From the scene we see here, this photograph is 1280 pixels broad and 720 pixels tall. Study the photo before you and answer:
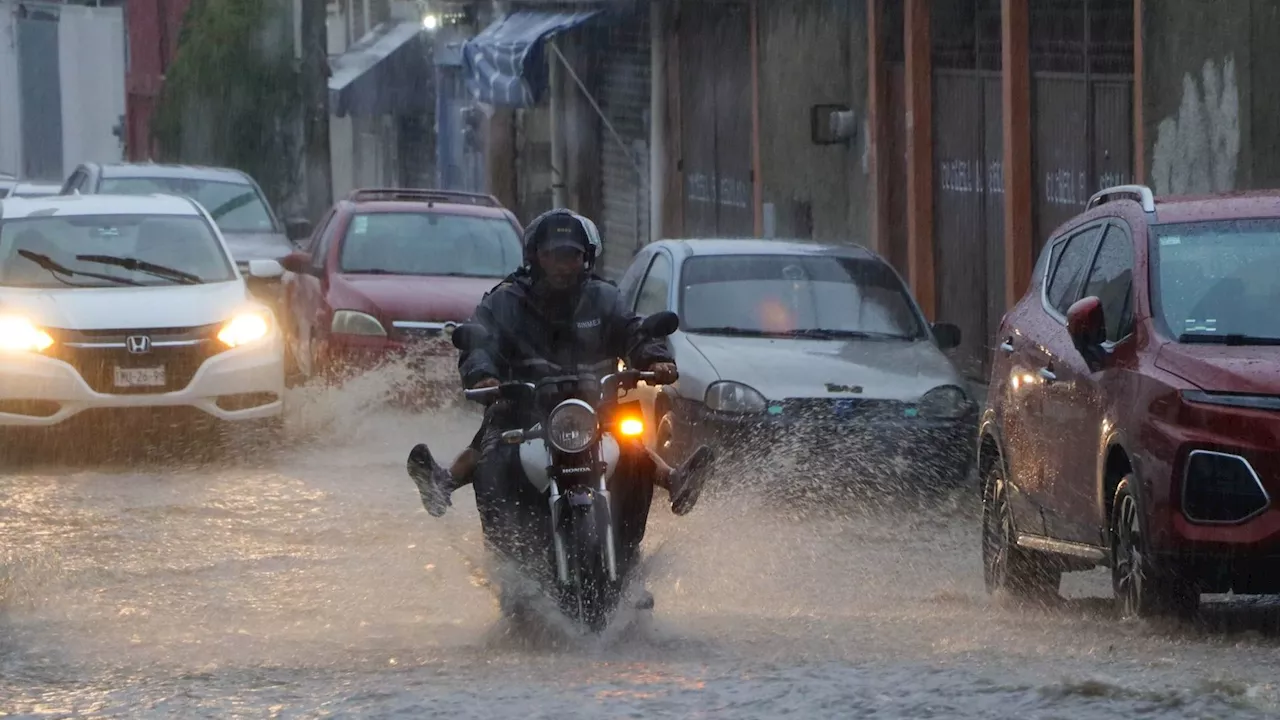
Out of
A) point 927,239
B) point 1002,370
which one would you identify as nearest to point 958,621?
point 1002,370

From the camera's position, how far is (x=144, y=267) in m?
14.3

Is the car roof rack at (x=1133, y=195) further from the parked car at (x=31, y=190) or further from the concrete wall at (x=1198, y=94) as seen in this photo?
the parked car at (x=31, y=190)

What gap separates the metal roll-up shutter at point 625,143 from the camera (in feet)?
85.8

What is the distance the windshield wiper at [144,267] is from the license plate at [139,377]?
1.03m

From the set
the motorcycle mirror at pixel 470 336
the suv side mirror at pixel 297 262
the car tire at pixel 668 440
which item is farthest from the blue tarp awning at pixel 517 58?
the motorcycle mirror at pixel 470 336

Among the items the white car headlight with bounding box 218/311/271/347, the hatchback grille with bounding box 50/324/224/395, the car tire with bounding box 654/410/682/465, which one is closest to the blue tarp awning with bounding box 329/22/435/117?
the white car headlight with bounding box 218/311/271/347

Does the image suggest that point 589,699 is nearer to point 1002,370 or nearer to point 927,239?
point 1002,370

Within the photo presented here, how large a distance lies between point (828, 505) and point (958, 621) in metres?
3.15

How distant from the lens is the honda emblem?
525 inches

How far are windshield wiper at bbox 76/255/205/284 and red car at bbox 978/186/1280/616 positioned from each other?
644cm

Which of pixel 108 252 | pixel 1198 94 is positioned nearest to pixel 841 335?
A: pixel 1198 94

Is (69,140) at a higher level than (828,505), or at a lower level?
higher

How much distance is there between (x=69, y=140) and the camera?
53.8m

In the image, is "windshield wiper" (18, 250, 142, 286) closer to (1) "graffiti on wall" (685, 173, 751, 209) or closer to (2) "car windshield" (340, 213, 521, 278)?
(2) "car windshield" (340, 213, 521, 278)
